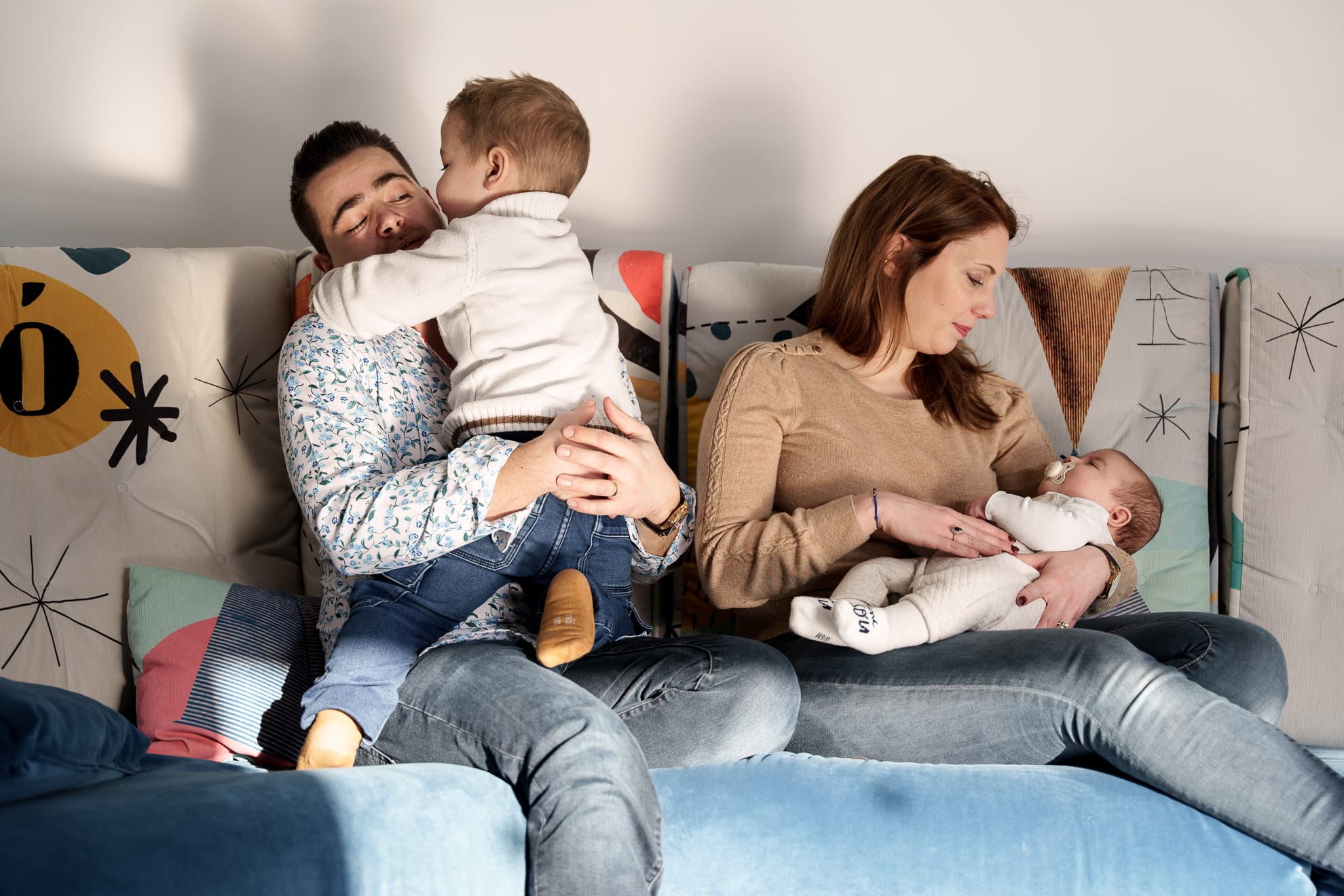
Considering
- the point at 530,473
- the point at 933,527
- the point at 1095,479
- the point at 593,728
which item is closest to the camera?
the point at 593,728

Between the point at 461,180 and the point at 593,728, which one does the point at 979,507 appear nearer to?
the point at 593,728

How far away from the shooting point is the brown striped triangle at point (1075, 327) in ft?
6.00

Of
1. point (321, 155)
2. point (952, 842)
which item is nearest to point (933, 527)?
point (952, 842)

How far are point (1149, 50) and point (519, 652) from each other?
1940mm

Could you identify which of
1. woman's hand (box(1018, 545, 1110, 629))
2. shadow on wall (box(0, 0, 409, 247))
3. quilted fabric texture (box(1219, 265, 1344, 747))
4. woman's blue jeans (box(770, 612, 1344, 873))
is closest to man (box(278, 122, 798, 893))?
woman's blue jeans (box(770, 612, 1344, 873))

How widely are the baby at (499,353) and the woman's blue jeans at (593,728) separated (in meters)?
0.05

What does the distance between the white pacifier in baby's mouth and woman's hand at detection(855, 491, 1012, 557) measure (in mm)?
179

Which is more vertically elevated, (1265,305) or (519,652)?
(1265,305)

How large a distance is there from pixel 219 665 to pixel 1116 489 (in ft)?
4.54

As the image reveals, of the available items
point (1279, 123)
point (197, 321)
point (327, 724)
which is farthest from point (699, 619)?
point (1279, 123)

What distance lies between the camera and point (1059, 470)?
1.56m

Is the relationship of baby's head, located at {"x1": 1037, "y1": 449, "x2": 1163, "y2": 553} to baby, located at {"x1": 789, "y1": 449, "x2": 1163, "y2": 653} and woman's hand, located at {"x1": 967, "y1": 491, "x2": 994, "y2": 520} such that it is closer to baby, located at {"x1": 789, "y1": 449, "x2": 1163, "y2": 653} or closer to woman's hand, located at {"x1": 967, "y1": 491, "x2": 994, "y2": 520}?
baby, located at {"x1": 789, "y1": 449, "x2": 1163, "y2": 653}

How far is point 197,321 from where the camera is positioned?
1678 mm

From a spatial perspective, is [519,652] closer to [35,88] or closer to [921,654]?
[921,654]
